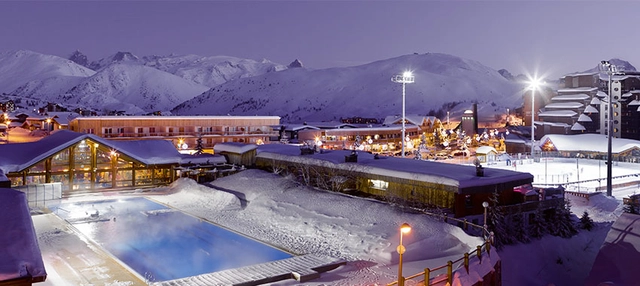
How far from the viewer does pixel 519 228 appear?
82.0 ft

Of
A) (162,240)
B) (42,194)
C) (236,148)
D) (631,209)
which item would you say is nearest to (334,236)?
(162,240)

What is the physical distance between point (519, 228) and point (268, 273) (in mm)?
13339

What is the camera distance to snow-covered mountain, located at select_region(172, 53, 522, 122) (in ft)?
488

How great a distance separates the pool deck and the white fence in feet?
48.6

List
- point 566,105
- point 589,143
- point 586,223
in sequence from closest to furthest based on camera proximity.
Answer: point 586,223 → point 589,143 → point 566,105

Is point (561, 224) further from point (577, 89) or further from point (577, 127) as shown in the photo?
point (577, 89)

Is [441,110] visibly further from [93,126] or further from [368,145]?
[93,126]

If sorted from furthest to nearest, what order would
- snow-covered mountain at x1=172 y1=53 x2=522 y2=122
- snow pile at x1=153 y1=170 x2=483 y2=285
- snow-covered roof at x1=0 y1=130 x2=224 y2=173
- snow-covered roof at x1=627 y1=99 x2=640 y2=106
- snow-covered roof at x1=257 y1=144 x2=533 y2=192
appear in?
1. snow-covered mountain at x1=172 y1=53 x2=522 y2=122
2. snow-covered roof at x1=627 y1=99 x2=640 y2=106
3. snow-covered roof at x1=0 y1=130 x2=224 y2=173
4. snow-covered roof at x1=257 y1=144 x2=533 y2=192
5. snow pile at x1=153 y1=170 x2=483 y2=285

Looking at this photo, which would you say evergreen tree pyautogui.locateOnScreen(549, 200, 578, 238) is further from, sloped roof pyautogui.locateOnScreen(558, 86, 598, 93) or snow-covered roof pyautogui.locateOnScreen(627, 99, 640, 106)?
sloped roof pyautogui.locateOnScreen(558, 86, 598, 93)

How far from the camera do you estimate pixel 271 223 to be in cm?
2438

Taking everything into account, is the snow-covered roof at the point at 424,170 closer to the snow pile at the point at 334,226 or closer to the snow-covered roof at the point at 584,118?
the snow pile at the point at 334,226

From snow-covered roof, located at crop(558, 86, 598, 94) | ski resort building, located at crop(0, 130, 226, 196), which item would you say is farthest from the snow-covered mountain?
ski resort building, located at crop(0, 130, 226, 196)

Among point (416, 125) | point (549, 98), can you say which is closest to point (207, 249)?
point (416, 125)

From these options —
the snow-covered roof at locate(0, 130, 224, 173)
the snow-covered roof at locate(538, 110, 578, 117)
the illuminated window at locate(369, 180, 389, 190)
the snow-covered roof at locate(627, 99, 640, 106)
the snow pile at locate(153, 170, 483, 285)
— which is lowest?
the snow pile at locate(153, 170, 483, 285)
